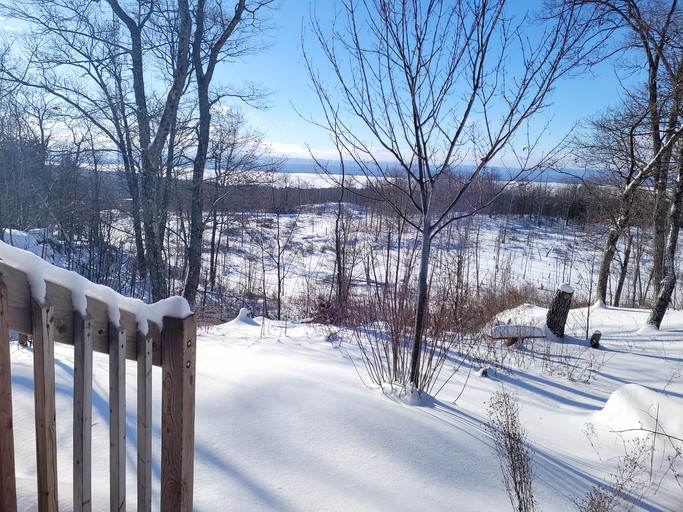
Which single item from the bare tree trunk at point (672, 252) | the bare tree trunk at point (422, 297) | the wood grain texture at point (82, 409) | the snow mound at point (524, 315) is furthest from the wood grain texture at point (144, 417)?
the bare tree trunk at point (672, 252)

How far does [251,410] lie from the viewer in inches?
119

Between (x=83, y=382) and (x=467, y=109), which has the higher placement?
(x=467, y=109)

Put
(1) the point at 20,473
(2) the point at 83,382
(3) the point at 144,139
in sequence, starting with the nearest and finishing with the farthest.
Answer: (2) the point at 83,382, (1) the point at 20,473, (3) the point at 144,139

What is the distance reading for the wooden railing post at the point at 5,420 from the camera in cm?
125

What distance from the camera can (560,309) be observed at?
7680 millimetres

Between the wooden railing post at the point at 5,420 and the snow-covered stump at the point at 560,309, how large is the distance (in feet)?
26.3

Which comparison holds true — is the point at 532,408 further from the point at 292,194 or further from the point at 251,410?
the point at 292,194

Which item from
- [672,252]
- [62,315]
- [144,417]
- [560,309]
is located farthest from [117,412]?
[672,252]

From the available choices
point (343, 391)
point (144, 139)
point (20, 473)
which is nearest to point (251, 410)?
point (343, 391)

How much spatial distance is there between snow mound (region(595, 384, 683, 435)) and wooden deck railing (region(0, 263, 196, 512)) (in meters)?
3.75

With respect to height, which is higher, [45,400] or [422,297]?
[45,400]

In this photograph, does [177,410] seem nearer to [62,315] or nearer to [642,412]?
[62,315]

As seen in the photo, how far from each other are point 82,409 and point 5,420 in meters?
0.21

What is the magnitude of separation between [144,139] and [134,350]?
33.1 ft
